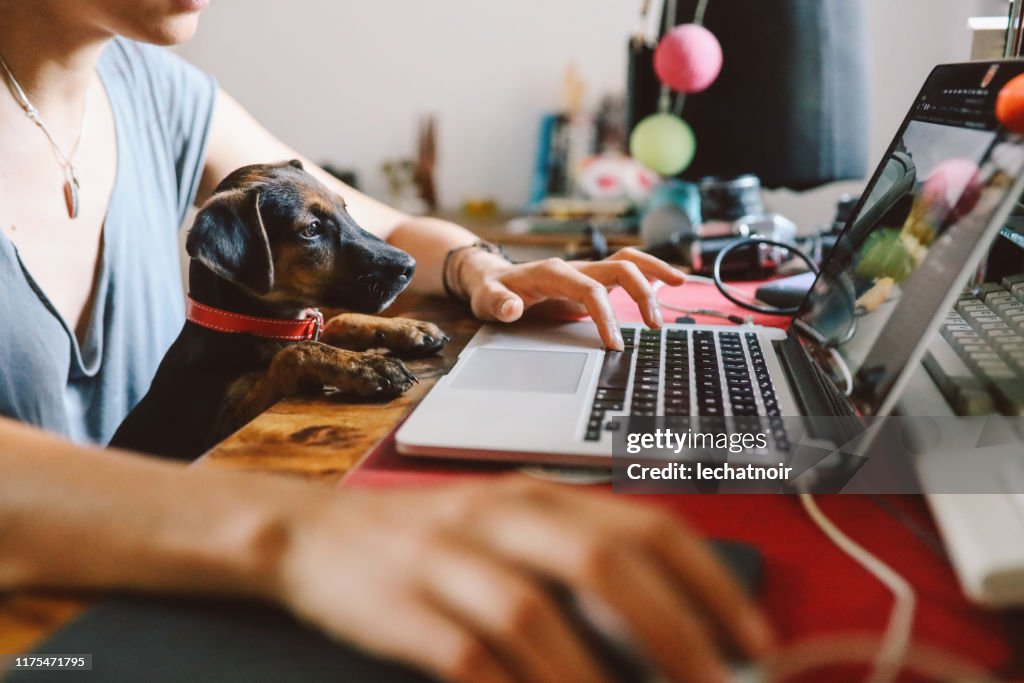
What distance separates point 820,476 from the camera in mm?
508

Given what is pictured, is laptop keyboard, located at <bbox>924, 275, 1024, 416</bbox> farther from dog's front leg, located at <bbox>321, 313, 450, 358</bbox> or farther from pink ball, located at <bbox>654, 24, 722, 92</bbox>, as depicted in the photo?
pink ball, located at <bbox>654, 24, 722, 92</bbox>

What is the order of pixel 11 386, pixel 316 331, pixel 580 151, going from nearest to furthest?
1. pixel 11 386
2. pixel 316 331
3. pixel 580 151

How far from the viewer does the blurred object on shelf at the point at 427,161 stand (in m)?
2.42

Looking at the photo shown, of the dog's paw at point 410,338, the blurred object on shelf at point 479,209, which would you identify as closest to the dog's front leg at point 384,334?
the dog's paw at point 410,338

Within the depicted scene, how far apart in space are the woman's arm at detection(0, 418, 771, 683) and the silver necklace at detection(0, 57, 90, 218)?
498mm

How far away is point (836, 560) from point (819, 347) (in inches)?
11.7

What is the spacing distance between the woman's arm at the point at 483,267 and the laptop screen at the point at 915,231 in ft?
0.61

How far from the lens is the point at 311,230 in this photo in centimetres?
80

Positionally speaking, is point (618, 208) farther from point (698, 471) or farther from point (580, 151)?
point (698, 471)

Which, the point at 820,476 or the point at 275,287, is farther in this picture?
the point at 275,287

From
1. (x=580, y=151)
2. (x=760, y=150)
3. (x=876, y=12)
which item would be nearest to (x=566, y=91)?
(x=580, y=151)


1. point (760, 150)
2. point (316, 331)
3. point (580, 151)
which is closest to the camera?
point (316, 331)

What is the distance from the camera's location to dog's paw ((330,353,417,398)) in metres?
0.69

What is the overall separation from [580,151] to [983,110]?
5.79 feet
